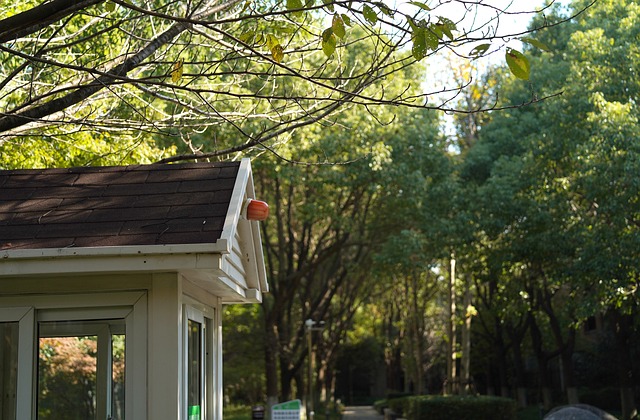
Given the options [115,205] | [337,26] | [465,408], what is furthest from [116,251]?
[465,408]

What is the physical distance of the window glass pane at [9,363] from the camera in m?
6.61

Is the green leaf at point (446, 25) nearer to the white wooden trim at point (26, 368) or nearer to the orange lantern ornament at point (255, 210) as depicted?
the orange lantern ornament at point (255, 210)

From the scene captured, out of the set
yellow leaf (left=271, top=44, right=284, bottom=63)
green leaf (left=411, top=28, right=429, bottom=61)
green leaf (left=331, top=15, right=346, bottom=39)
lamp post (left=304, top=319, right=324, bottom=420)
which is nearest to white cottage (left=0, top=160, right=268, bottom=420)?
yellow leaf (left=271, top=44, right=284, bottom=63)

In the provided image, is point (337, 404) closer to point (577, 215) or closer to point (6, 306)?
point (577, 215)

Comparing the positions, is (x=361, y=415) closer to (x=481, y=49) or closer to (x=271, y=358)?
(x=271, y=358)

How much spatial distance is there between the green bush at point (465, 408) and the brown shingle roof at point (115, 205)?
2274cm

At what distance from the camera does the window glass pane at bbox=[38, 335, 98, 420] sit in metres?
6.68

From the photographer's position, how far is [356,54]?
86.7 ft

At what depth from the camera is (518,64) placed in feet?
16.5

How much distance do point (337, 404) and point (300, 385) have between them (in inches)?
549

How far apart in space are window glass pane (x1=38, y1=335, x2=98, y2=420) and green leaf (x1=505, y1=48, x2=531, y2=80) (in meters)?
3.76

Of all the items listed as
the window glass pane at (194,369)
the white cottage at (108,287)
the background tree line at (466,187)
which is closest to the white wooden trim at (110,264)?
the white cottage at (108,287)

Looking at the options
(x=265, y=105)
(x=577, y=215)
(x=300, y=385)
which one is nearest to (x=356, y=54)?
(x=265, y=105)

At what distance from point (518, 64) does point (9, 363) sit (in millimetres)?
4333
